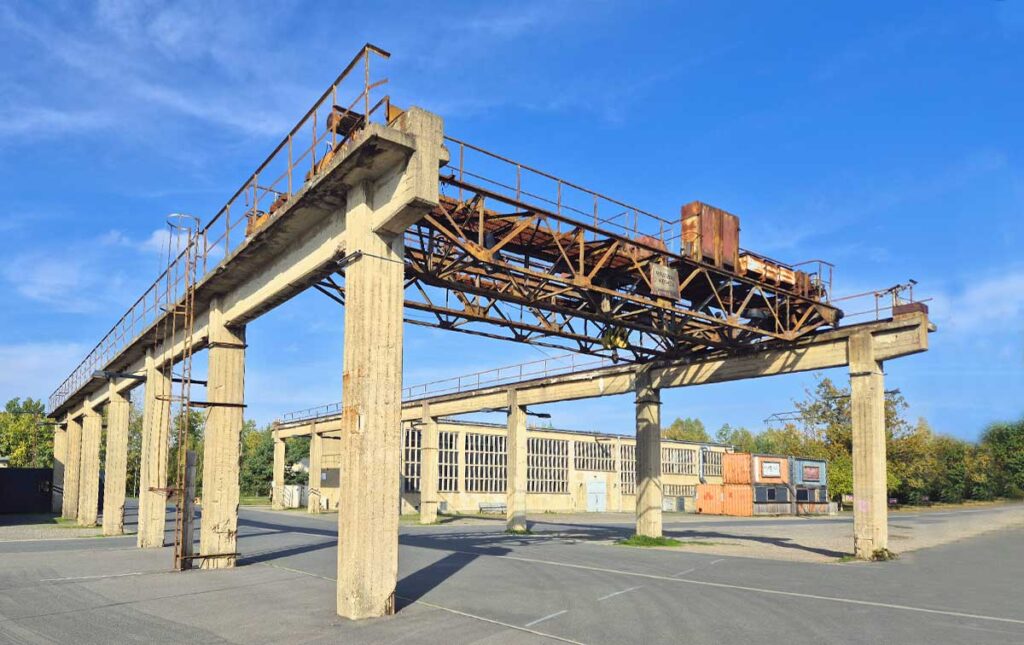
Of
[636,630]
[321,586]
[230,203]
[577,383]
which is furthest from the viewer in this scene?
[577,383]

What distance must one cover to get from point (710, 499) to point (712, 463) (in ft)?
37.7

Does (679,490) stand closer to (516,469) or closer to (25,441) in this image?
(516,469)

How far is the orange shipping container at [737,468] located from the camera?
5897 centimetres

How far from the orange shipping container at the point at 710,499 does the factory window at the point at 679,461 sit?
15.6ft

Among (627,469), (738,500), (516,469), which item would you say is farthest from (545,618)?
(627,469)

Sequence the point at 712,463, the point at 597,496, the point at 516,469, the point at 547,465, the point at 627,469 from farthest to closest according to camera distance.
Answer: the point at 712,463, the point at 627,469, the point at 597,496, the point at 547,465, the point at 516,469

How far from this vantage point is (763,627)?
37.5 feet

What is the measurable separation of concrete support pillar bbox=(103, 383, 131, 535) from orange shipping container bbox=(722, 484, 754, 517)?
46345mm

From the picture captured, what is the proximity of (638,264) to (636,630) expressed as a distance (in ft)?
35.3

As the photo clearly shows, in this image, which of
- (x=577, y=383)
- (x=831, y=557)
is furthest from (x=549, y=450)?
(x=831, y=557)

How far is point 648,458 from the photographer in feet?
92.6

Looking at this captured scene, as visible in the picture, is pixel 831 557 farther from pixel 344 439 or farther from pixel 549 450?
pixel 549 450

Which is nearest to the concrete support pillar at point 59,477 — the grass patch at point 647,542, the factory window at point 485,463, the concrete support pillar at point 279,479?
the concrete support pillar at point 279,479

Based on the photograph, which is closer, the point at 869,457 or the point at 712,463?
the point at 869,457
